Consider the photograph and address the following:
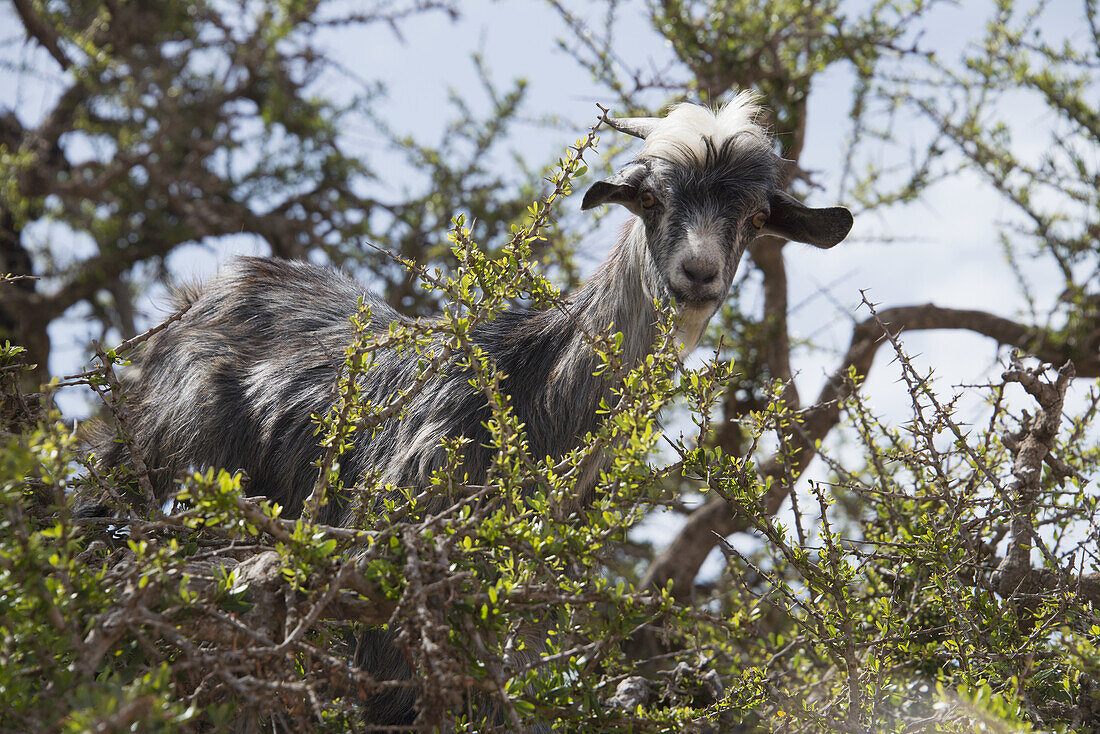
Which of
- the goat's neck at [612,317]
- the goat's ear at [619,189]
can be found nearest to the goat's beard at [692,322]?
the goat's neck at [612,317]

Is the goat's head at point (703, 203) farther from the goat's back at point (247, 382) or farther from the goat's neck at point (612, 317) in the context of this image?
the goat's back at point (247, 382)

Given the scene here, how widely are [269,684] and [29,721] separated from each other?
396 mm

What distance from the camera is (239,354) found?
157 inches

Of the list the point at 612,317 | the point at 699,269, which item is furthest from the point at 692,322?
the point at 612,317

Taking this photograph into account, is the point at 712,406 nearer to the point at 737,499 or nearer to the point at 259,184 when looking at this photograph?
the point at 737,499

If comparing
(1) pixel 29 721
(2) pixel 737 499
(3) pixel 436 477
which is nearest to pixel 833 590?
(2) pixel 737 499

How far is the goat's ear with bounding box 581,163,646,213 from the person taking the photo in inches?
126

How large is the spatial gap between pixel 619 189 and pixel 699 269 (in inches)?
21.2

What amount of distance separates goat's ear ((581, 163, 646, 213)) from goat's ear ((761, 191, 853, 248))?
0.54 meters

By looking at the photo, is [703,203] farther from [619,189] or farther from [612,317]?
[612,317]

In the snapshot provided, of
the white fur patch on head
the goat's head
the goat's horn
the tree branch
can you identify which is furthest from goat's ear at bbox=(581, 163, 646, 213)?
the tree branch

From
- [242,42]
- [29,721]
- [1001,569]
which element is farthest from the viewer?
[242,42]

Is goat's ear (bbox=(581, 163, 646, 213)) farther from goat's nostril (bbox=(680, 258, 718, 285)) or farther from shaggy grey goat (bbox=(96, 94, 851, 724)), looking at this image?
goat's nostril (bbox=(680, 258, 718, 285))

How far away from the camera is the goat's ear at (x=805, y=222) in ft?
11.2
